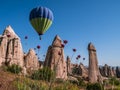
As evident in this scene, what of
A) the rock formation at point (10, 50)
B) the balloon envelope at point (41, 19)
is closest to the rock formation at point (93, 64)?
the rock formation at point (10, 50)

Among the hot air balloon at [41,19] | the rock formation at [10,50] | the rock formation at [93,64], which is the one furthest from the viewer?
the rock formation at [10,50]

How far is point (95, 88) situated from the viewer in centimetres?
2347

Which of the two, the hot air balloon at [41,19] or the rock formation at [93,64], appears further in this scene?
the rock formation at [93,64]

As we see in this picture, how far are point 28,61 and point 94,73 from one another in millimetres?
12068

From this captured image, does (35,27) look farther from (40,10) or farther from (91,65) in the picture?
(91,65)

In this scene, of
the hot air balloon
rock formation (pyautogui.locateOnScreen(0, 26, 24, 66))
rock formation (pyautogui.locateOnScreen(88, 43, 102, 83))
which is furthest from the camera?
rock formation (pyautogui.locateOnScreen(0, 26, 24, 66))

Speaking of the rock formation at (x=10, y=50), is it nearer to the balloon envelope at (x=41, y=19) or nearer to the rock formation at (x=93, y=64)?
the rock formation at (x=93, y=64)

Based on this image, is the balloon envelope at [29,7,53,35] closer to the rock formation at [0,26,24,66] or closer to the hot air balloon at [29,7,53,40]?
the hot air balloon at [29,7,53,40]

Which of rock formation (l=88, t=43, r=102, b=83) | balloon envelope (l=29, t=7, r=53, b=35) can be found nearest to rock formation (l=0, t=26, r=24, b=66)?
rock formation (l=88, t=43, r=102, b=83)

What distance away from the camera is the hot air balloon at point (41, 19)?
15.3 meters

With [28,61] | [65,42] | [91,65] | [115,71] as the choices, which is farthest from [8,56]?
[115,71]

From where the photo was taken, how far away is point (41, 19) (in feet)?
50.4

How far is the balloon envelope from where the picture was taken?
15336 millimetres

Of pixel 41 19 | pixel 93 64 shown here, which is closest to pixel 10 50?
pixel 93 64
